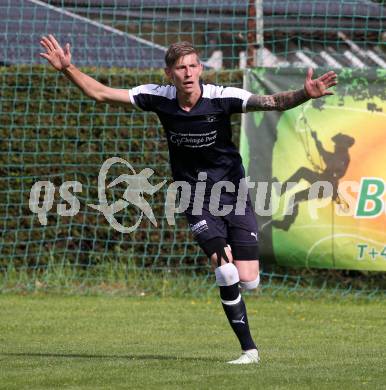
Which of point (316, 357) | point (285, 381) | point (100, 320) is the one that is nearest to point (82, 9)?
point (100, 320)

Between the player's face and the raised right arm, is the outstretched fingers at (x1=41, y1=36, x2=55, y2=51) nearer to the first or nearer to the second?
the raised right arm

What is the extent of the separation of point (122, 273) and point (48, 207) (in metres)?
1.20

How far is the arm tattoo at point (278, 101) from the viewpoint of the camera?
265 inches

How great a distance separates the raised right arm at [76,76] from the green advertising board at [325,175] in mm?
4275

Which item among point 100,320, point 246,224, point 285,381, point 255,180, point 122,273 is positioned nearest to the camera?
point 285,381

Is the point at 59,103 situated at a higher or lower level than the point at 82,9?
lower

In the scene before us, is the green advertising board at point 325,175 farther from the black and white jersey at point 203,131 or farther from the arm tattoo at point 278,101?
the arm tattoo at point 278,101

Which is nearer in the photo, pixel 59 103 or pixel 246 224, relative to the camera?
pixel 246 224

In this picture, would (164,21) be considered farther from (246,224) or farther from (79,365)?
(79,365)

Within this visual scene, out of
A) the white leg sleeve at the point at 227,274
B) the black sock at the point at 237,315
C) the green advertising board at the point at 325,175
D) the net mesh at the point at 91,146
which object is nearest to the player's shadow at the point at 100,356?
the black sock at the point at 237,315

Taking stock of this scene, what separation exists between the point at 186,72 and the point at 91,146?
5.56 meters

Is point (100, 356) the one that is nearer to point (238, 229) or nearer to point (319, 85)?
point (238, 229)

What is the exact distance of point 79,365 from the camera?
6.89 metres

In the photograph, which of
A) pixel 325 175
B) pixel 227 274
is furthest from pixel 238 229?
pixel 325 175
